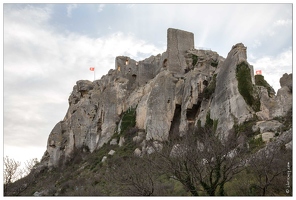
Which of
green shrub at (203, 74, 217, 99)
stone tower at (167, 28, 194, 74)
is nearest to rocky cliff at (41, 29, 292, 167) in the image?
stone tower at (167, 28, 194, 74)

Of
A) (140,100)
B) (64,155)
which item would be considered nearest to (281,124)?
(140,100)

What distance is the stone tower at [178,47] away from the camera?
146ft

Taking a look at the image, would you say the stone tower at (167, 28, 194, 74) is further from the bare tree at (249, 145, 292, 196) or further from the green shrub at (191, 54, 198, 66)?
the bare tree at (249, 145, 292, 196)

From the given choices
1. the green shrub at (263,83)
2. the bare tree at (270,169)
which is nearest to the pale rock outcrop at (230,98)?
the green shrub at (263,83)

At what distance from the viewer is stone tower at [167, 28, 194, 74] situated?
44438 mm

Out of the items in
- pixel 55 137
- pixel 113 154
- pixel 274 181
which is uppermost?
pixel 55 137

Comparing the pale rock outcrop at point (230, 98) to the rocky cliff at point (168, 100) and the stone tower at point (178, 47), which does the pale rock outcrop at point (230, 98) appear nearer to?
the rocky cliff at point (168, 100)

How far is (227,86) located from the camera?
2952 centimetres

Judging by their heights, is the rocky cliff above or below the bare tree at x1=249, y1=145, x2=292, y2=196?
above

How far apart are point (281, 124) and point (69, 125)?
42299 millimetres

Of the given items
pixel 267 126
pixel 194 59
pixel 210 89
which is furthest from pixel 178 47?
pixel 267 126

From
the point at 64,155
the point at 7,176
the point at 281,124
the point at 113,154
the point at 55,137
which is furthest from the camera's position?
the point at 55,137

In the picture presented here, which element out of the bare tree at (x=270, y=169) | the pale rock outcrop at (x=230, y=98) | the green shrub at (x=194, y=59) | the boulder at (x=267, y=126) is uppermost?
the green shrub at (x=194, y=59)

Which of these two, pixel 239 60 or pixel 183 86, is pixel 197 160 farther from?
pixel 183 86
